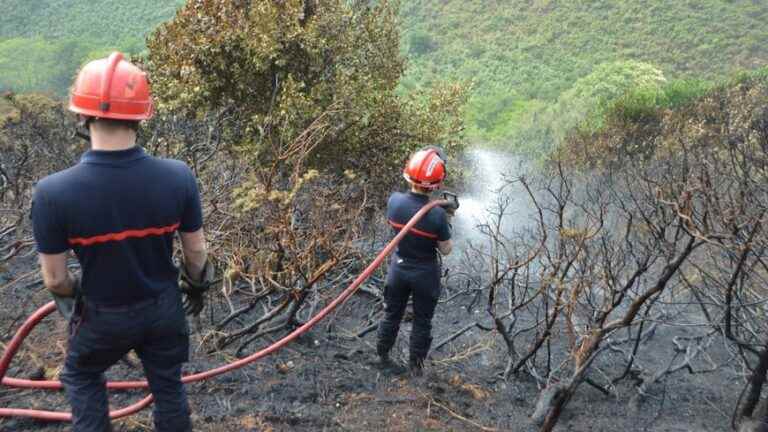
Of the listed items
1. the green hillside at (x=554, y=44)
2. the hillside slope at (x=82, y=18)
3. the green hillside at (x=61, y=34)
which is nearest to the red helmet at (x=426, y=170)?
the green hillside at (x=554, y=44)

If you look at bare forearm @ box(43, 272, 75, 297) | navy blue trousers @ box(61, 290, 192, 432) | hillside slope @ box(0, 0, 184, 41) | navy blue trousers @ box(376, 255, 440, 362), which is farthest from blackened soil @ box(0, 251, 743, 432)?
hillside slope @ box(0, 0, 184, 41)

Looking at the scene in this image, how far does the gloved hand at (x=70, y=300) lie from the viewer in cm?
238

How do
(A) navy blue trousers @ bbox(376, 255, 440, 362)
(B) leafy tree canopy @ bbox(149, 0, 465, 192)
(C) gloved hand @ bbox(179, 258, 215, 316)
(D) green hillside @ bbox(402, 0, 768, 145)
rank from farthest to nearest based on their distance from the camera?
(D) green hillside @ bbox(402, 0, 768, 145), (B) leafy tree canopy @ bbox(149, 0, 465, 192), (A) navy blue trousers @ bbox(376, 255, 440, 362), (C) gloved hand @ bbox(179, 258, 215, 316)

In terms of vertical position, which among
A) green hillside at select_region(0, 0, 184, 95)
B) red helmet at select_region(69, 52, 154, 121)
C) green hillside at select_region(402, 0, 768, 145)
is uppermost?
Result: green hillside at select_region(402, 0, 768, 145)

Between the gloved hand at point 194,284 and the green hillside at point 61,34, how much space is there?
153 feet

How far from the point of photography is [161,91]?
8070mm

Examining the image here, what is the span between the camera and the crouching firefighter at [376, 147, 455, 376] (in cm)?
412

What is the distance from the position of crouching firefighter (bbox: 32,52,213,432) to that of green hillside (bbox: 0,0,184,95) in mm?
46806

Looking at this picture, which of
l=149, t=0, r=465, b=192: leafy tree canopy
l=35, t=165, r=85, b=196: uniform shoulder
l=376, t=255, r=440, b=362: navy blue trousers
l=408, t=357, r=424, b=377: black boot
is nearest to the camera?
l=35, t=165, r=85, b=196: uniform shoulder

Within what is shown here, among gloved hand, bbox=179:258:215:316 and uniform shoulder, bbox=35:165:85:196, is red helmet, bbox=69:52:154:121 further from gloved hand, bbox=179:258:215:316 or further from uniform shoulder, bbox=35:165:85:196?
gloved hand, bbox=179:258:215:316

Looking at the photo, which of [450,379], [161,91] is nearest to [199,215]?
[450,379]

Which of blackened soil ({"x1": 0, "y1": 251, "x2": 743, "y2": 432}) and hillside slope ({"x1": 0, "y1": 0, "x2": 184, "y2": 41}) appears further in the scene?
hillside slope ({"x1": 0, "y1": 0, "x2": 184, "y2": 41})

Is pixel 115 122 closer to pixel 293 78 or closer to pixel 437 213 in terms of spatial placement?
pixel 437 213

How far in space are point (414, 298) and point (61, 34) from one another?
6137 cm
